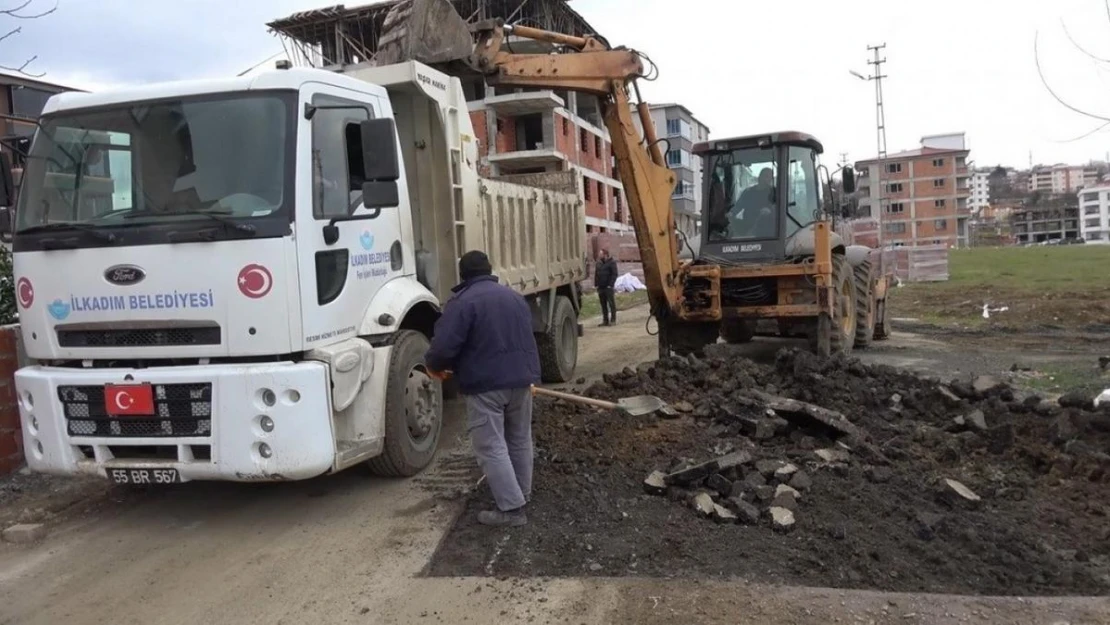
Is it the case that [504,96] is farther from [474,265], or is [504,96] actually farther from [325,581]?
[325,581]

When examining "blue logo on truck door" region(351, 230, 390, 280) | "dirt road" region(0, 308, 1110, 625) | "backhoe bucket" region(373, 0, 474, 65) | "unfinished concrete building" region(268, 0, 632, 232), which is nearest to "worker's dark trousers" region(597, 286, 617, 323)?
"backhoe bucket" region(373, 0, 474, 65)

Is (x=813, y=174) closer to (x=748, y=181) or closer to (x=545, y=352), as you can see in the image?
(x=748, y=181)

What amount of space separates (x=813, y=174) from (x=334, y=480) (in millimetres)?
7694

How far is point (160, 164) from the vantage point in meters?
5.00

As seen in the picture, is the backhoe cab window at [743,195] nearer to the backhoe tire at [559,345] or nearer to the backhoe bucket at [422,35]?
the backhoe tire at [559,345]

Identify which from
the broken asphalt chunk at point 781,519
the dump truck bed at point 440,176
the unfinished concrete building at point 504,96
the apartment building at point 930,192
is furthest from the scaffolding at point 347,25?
the apartment building at point 930,192

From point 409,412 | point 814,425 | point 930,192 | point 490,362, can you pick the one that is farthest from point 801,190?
point 930,192

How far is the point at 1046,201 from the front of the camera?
118938mm

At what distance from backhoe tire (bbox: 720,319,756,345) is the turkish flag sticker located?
27.2ft

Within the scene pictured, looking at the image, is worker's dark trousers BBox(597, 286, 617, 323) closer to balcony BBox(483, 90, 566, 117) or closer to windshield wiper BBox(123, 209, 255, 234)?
windshield wiper BBox(123, 209, 255, 234)

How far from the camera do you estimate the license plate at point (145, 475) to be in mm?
4898

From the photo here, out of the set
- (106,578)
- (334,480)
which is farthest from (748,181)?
(106,578)

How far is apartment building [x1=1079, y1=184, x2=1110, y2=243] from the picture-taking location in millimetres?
113875

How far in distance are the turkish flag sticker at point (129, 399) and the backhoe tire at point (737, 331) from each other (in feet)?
27.2
